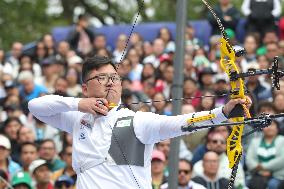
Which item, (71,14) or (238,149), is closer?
(238,149)

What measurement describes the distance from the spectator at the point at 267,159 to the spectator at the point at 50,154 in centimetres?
256

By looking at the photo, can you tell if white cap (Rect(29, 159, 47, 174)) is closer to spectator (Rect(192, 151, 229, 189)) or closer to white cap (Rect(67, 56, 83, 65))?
spectator (Rect(192, 151, 229, 189))

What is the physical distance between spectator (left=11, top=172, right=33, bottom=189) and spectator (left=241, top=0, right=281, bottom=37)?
6.63 metres

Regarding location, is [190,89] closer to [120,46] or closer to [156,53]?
[156,53]

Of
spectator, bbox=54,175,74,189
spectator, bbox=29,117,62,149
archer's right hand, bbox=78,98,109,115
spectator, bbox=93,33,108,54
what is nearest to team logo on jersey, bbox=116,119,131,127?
archer's right hand, bbox=78,98,109,115

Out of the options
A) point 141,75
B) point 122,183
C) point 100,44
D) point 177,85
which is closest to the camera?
point 122,183

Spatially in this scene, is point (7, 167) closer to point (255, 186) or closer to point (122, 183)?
point (255, 186)

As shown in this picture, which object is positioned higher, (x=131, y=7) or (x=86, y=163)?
(x=131, y=7)

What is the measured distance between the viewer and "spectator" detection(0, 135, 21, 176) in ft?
41.7

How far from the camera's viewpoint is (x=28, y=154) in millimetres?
13055

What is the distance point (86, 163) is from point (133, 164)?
379 millimetres

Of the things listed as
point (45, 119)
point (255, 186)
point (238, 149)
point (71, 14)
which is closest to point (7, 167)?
point (255, 186)

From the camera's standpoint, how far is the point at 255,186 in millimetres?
12109

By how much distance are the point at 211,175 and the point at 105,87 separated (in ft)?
15.5
